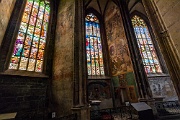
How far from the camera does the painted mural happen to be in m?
7.57

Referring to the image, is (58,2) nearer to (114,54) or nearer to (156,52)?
(114,54)

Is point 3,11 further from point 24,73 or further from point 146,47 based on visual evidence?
point 146,47

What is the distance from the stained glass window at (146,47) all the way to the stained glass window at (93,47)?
424 centimetres

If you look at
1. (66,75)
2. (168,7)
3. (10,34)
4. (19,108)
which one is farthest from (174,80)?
(10,34)

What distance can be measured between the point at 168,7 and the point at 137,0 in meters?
10.5

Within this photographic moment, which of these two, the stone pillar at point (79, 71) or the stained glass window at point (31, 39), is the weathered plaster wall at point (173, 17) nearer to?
the stone pillar at point (79, 71)

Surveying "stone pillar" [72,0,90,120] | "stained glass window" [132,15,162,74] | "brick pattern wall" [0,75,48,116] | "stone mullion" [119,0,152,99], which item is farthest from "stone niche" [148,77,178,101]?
"brick pattern wall" [0,75,48,116]

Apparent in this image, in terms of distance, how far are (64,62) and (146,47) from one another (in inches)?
344

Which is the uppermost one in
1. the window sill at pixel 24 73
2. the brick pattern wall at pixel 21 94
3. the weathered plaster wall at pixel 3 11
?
the weathered plaster wall at pixel 3 11

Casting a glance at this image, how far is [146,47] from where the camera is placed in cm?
990

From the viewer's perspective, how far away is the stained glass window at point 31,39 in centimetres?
520

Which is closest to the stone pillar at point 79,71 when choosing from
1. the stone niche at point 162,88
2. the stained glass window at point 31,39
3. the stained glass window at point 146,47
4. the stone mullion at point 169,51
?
the stained glass window at point 31,39

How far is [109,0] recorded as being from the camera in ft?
32.7

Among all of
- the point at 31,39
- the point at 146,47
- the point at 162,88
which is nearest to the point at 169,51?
the point at 31,39
